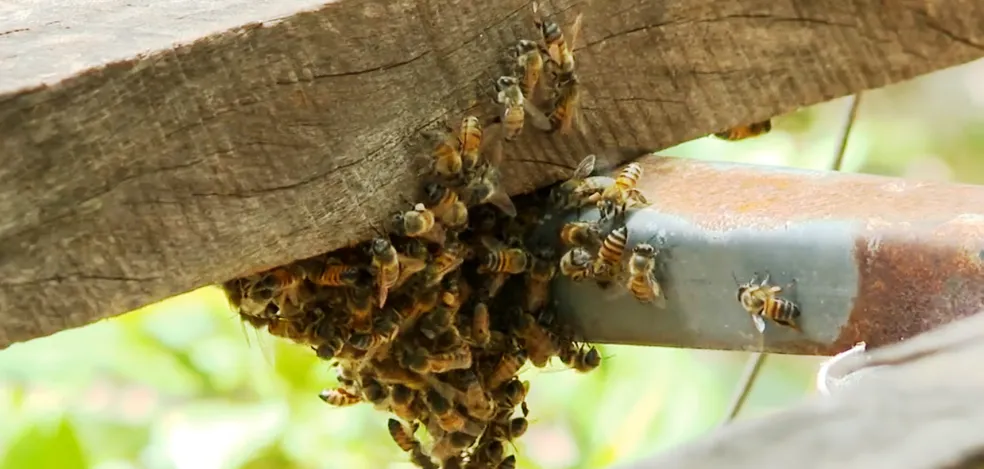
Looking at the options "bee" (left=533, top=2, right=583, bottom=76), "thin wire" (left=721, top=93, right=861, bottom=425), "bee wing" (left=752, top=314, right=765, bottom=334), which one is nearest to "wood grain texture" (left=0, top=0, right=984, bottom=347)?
"bee" (left=533, top=2, right=583, bottom=76)

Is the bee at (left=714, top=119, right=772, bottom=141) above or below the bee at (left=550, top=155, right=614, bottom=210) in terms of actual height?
below

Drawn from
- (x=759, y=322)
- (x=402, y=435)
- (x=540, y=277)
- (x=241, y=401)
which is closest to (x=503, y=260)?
(x=540, y=277)

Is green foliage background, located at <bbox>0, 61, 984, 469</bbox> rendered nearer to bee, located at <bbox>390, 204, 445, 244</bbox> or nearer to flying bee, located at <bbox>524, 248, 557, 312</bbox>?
flying bee, located at <bbox>524, 248, 557, 312</bbox>

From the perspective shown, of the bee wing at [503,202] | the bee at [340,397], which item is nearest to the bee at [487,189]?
the bee wing at [503,202]

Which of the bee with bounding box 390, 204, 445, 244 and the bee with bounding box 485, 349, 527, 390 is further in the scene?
the bee with bounding box 485, 349, 527, 390

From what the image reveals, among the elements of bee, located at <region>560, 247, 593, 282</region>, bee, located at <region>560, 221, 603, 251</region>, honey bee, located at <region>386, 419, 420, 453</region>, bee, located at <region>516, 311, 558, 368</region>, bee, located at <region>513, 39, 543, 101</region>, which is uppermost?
bee, located at <region>513, 39, 543, 101</region>

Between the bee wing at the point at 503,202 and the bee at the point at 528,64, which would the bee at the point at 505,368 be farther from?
the bee at the point at 528,64
